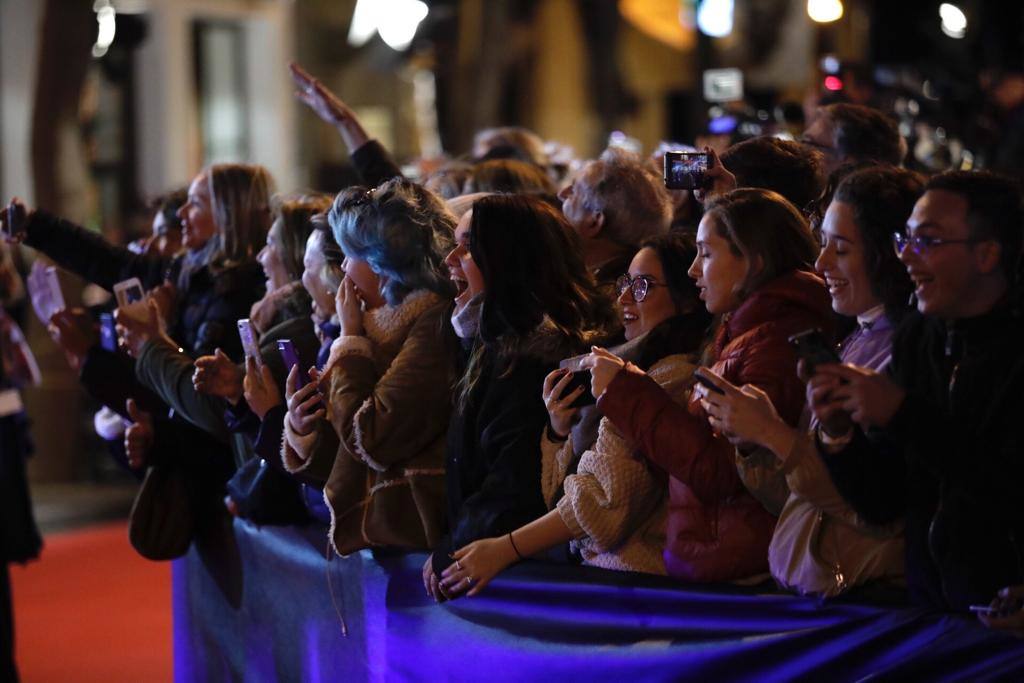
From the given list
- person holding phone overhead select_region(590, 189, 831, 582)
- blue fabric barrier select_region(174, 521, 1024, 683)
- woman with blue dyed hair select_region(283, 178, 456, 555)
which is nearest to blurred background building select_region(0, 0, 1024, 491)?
blue fabric barrier select_region(174, 521, 1024, 683)

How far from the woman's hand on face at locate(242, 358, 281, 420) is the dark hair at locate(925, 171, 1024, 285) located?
7.03 feet

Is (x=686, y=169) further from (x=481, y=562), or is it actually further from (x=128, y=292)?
(x=128, y=292)

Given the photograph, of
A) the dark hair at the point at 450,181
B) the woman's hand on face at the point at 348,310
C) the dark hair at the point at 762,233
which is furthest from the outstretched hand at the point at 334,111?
the dark hair at the point at 762,233

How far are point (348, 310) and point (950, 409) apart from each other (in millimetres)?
1819

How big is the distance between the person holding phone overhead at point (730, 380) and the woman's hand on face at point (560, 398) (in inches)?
9.4

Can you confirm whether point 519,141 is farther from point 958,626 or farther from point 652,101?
point 652,101

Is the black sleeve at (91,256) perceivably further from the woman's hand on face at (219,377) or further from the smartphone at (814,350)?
the smartphone at (814,350)

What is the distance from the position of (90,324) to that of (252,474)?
117cm

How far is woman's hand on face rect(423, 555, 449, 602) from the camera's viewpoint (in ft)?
11.9

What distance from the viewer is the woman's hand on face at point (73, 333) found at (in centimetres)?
533

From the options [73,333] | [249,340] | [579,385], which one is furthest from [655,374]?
[73,333]

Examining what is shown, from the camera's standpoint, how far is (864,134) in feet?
15.0

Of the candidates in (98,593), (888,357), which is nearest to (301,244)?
(888,357)

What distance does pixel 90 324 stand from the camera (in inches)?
214
